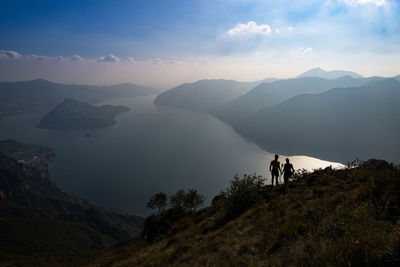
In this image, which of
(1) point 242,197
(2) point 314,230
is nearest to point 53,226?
(1) point 242,197

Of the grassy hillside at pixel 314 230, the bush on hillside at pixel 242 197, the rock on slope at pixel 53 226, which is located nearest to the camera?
the grassy hillside at pixel 314 230

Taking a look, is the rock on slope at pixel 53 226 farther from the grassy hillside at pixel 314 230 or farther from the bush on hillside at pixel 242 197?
the grassy hillside at pixel 314 230

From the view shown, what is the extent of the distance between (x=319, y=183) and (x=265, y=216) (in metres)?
6.13

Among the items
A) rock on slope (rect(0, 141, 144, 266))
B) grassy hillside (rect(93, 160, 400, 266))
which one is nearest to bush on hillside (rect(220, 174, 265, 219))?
grassy hillside (rect(93, 160, 400, 266))

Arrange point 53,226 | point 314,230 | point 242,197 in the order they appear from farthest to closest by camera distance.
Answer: point 53,226
point 242,197
point 314,230

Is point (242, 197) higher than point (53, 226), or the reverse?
point (242, 197)

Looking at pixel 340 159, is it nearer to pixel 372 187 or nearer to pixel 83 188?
pixel 372 187

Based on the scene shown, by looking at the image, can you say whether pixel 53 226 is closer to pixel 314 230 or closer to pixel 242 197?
pixel 242 197

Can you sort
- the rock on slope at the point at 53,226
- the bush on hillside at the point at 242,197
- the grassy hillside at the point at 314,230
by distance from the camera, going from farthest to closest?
the rock on slope at the point at 53,226 < the bush on hillside at the point at 242,197 < the grassy hillside at the point at 314,230

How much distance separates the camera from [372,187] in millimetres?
7617

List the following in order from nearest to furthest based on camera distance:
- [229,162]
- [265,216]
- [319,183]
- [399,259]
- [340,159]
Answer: [399,259] < [265,216] < [319,183] < [340,159] < [229,162]

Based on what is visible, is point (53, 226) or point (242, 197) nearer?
point (242, 197)

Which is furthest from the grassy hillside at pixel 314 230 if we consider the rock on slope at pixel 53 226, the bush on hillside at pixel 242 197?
the rock on slope at pixel 53 226

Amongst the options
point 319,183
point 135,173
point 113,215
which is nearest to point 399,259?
point 319,183
